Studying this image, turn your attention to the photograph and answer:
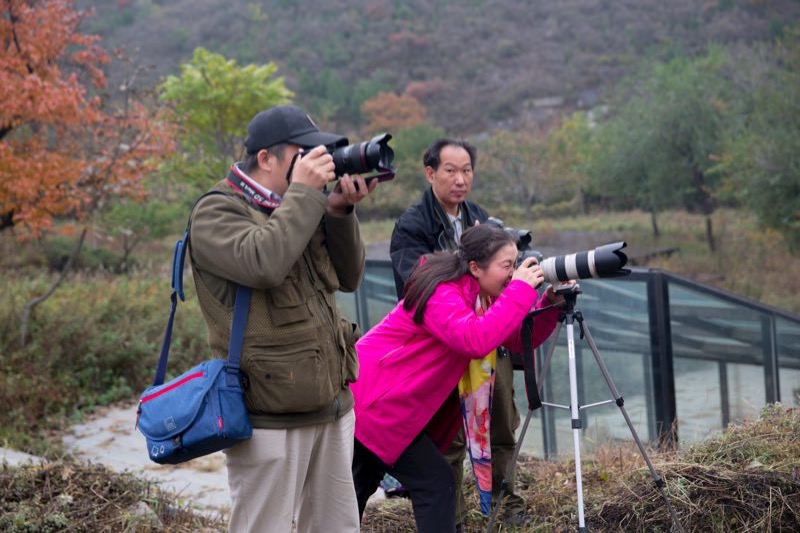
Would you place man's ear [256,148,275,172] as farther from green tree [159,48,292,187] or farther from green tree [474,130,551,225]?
green tree [474,130,551,225]

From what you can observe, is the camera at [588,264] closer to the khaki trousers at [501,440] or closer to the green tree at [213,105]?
the khaki trousers at [501,440]

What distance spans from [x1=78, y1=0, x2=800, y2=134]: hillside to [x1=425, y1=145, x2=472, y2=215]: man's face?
55.7m

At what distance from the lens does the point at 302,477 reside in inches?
109

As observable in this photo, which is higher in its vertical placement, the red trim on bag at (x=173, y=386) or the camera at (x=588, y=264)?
the camera at (x=588, y=264)

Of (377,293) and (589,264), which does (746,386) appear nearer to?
(377,293)

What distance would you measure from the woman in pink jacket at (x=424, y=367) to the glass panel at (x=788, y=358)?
3.11m

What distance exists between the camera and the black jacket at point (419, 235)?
13.3 feet

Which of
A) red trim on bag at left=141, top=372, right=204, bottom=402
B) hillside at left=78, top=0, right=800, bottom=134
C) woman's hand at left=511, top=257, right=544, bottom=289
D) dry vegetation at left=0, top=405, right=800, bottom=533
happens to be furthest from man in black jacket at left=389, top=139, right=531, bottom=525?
hillside at left=78, top=0, right=800, bottom=134

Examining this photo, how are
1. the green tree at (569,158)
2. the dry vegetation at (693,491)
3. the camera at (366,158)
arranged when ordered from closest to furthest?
the camera at (366,158) → the dry vegetation at (693,491) → the green tree at (569,158)

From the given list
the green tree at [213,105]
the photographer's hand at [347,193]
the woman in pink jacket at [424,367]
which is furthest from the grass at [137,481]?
the green tree at [213,105]

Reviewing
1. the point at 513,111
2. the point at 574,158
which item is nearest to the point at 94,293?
the point at 574,158

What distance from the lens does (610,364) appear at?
20.7 feet

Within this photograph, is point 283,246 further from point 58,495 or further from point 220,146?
point 220,146

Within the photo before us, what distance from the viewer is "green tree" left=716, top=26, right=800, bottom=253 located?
1892 cm
